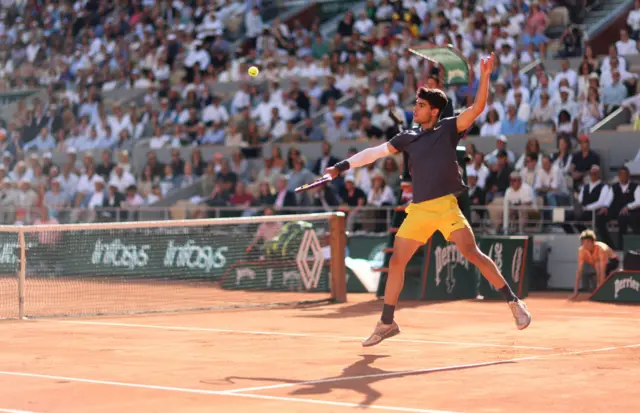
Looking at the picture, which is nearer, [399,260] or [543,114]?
[399,260]

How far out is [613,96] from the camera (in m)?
22.4

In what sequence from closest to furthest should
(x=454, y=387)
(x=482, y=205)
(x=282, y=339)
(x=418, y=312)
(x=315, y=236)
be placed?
(x=454, y=387) → (x=282, y=339) → (x=418, y=312) → (x=315, y=236) → (x=482, y=205)

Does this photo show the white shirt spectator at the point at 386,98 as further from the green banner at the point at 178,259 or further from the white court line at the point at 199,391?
the white court line at the point at 199,391

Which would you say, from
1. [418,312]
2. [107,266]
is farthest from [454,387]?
[107,266]

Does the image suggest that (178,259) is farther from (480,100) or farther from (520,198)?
(480,100)

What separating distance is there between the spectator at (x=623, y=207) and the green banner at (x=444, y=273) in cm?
344

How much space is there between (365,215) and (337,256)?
604cm

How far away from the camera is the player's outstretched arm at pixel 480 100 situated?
31.6 feet

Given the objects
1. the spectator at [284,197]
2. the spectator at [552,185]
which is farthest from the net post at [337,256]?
the spectator at [284,197]

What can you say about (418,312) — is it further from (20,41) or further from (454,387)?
(20,41)

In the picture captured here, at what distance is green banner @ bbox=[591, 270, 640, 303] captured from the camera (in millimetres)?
17172

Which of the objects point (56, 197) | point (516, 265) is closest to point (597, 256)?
point (516, 265)

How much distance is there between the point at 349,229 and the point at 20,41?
1936cm

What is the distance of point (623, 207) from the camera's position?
64.4 feet
